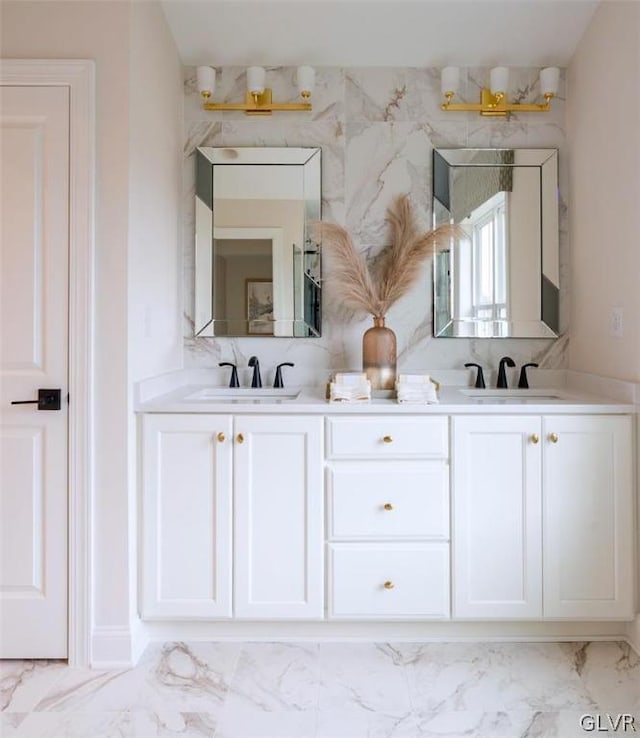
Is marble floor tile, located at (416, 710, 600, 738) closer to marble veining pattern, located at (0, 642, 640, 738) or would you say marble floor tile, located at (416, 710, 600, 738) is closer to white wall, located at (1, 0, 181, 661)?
marble veining pattern, located at (0, 642, 640, 738)

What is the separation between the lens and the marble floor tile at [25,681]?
5.61ft

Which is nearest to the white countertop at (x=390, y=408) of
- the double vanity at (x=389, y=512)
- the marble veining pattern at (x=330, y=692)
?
the double vanity at (x=389, y=512)

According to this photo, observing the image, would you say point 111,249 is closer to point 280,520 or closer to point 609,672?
point 280,520

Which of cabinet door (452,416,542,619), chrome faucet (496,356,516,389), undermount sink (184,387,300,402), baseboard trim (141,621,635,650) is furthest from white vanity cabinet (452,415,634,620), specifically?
undermount sink (184,387,300,402)

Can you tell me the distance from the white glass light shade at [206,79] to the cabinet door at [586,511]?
202 cm

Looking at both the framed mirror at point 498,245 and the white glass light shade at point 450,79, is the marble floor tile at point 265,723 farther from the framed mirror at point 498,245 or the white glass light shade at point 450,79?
the white glass light shade at point 450,79

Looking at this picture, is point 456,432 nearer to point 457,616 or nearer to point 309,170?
point 457,616

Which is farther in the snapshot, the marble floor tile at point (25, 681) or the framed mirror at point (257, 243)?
the framed mirror at point (257, 243)

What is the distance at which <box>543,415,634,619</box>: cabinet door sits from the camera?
197 centimetres

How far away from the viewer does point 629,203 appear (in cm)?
203

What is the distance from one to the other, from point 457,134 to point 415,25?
49cm

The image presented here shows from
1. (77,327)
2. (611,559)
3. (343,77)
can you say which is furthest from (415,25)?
(611,559)

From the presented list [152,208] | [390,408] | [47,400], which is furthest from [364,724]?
[152,208]

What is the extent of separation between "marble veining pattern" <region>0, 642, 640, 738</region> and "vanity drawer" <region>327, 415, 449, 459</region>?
72 centimetres
